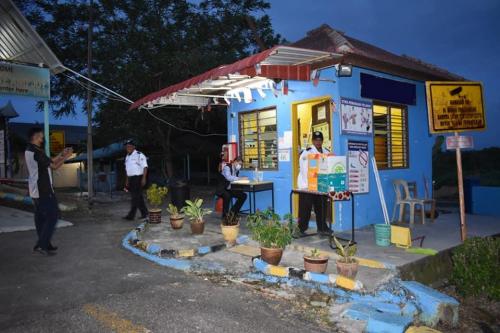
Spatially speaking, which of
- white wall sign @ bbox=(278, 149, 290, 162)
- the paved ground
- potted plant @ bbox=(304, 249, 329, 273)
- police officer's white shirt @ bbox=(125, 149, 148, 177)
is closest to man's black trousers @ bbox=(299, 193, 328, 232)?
white wall sign @ bbox=(278, 149, 290, 162)

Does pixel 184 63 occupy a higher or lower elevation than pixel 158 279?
Result: higher

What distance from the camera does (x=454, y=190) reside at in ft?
62.6

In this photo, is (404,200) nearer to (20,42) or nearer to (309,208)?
(309,208)

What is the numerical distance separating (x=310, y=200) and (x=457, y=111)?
2923mm

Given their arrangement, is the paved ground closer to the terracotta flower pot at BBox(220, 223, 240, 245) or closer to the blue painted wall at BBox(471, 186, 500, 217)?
the terracotta flower pot at BBox(220, 223, 240, 245)

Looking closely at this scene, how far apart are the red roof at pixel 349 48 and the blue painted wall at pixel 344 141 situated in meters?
0.38

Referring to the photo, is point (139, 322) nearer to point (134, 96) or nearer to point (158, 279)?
point (158, 279)

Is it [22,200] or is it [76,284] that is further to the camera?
[22,200]

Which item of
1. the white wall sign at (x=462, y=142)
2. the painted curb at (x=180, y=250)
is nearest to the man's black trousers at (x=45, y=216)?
the painted curb at (x=180, y=250)

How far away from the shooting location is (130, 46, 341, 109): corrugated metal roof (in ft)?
20.6

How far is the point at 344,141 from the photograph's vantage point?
→ 25.4 ft

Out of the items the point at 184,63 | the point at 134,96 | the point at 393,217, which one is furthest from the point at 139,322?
the point at 134,96

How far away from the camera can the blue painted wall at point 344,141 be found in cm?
773

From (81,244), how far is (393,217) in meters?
6.54
